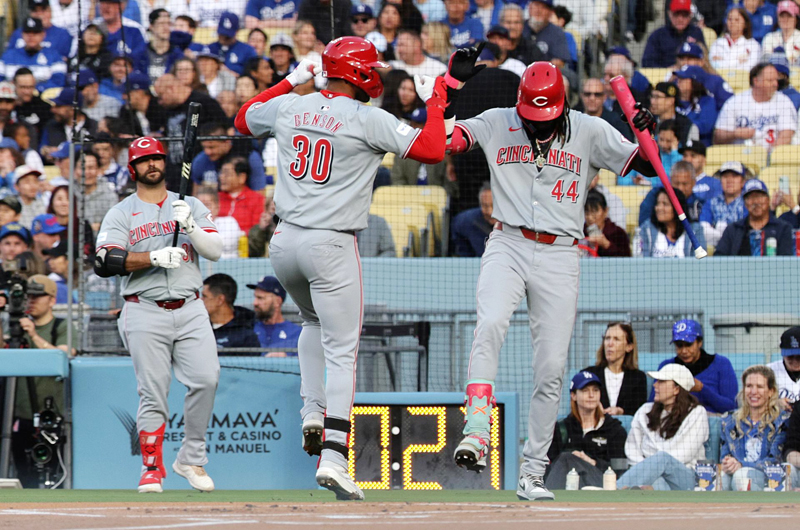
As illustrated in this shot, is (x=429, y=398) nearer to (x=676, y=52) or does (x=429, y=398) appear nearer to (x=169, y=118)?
(x=169, y=118)

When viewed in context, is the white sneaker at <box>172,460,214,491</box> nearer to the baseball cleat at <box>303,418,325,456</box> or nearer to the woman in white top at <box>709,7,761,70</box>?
the baseball cleat at <box>303,418,325,456</box>

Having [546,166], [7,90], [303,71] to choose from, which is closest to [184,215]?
[303,71]

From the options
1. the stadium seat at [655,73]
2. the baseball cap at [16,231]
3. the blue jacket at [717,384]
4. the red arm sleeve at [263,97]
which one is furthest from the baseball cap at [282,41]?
the red arm sleeve at [263,97]

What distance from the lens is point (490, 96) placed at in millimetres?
10117

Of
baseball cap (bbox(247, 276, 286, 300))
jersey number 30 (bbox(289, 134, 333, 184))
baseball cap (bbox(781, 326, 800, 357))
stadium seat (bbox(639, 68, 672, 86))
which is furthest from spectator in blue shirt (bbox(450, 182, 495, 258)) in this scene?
jersey number 30 (bbox(289, 134, 333, 184))

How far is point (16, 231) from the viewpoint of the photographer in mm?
9984

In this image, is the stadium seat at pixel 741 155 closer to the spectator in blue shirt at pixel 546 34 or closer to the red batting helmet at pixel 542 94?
the spectator in blue shirt at pixel 546 34

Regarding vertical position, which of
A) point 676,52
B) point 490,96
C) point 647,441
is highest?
point 676,52

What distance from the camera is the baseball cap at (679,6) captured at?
12336 mm

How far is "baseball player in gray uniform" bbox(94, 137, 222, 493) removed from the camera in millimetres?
6270

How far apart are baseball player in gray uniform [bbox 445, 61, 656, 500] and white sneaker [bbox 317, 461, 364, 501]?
66 cm

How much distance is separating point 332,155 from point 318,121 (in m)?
0.17

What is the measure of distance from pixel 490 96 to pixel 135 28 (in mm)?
4777

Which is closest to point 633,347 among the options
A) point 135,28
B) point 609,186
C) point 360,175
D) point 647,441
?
point 647,441
